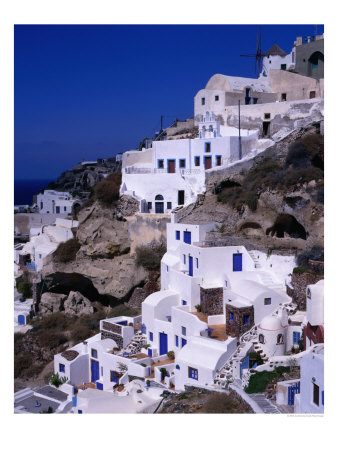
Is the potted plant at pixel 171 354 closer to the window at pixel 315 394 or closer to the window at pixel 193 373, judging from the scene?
the window at pixel 193 373

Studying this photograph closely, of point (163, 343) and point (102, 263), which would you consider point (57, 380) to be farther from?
point (102, 263)

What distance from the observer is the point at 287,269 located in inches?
572

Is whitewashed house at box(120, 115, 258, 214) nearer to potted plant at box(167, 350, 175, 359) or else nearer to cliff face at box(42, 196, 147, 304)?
cliff face at box(42, 196, 147, 304)

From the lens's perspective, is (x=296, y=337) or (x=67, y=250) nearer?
(x=296, y=337)

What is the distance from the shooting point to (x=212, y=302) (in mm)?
14547

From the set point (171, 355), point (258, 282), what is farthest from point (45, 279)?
point (258, 282)

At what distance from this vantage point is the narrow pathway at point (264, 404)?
9219 mm

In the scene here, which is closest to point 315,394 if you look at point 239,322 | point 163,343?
point 239,322

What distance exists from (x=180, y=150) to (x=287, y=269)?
26.2 feet

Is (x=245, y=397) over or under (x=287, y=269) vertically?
under

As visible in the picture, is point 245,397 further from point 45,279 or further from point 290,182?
point 45,279

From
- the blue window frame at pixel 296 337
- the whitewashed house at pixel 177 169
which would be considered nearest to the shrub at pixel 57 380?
the blue window frame at pixel 296 337

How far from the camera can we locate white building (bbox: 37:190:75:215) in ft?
99.1

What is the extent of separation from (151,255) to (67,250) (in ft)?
14.4
